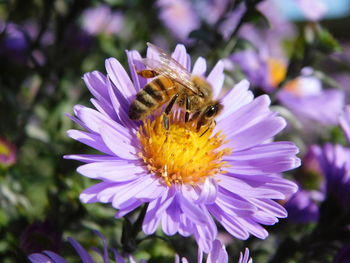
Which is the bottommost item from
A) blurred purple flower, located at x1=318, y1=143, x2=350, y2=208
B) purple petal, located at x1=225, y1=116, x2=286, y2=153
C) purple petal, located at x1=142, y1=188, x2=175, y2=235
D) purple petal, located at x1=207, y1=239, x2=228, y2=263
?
blurred purple flower, located at x1=318, y1=143, x2=350, y2=208

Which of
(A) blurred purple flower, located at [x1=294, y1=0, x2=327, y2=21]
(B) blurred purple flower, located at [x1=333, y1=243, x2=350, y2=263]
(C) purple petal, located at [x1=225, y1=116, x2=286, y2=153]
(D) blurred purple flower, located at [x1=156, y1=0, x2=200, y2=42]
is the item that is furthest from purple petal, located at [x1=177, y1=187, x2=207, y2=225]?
(D) blurred purple flower, located at [x1=156, y1=0, x2=200, y2=42]

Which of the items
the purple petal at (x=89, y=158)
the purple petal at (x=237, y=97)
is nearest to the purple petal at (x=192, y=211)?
the purple petal at (x=89, y=158)

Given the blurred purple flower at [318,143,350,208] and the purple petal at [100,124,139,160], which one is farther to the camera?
the blurred purple flower at [318,143,350,208]

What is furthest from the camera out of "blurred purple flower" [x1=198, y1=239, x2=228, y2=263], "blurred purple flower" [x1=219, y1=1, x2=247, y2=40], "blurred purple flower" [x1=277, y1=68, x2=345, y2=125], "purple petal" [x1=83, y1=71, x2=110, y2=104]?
"blurred purple flower" [x1=277, y1=68, x2=345, y2=125]

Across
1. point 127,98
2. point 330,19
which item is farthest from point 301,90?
point 330,19

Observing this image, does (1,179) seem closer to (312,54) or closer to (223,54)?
(223,54)

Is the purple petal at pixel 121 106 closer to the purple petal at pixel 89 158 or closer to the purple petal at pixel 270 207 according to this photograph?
the purple petal at pixel 89 158

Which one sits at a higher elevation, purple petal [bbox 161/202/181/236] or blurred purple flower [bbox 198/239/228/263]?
purple petal [bbox 161/202/181/236]

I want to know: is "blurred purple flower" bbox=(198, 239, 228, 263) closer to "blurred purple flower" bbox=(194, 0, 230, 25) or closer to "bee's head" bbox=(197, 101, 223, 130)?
"bee's head" bbox=(197, 101, 223, 130)

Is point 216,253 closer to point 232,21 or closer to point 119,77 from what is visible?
point 119,77
